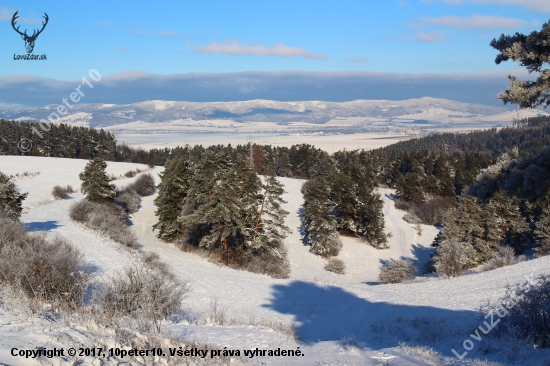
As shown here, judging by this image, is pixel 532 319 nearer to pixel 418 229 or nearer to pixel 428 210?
pixel 418 229

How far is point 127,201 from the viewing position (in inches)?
A: 1690

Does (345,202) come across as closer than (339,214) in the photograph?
Yes

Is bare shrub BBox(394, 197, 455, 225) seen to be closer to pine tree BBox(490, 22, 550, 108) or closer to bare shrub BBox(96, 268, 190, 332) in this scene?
pine tree BBox(490, 22, 550, 108)

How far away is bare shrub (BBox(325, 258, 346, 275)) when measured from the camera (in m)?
36.9

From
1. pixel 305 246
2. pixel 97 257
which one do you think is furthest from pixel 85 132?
pixel 97 257

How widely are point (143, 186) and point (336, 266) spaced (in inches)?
1079

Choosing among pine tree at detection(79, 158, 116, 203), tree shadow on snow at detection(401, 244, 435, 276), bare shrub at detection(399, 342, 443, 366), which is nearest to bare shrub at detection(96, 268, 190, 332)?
bare shrub at detection(399, 342, 443, 366)

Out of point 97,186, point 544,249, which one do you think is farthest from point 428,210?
point 97,186

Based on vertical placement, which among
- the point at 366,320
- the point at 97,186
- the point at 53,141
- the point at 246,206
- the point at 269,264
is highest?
the point at 53,141

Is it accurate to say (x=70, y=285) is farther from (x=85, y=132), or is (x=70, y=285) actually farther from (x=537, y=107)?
(x=85, y=132)

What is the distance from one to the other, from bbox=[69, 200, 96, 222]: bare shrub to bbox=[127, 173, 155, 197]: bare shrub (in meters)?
20.6

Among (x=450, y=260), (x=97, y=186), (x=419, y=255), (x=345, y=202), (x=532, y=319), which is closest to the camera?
(x=532, y=319)

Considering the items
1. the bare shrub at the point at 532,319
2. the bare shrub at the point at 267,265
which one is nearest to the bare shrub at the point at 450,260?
the bare shrub at the point at 267,265

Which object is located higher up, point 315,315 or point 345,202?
point 315,315
